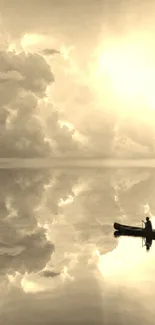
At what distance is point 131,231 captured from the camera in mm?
21812

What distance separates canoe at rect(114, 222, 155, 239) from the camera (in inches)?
845

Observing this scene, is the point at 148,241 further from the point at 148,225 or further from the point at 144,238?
the point at 148,225

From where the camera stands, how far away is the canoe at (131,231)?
845 inches

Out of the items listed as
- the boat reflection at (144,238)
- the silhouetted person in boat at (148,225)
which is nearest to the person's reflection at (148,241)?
the boat reflection at (144,238)

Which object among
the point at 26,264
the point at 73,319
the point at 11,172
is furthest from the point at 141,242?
the point at 11,172

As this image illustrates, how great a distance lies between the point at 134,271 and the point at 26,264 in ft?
12.0

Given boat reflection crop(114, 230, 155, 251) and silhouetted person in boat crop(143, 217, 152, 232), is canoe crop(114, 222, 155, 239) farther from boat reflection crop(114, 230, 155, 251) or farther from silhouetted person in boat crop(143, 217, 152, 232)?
silhouetted person in boat crop(143, 217, 152, 232)

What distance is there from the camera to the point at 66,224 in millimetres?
24719

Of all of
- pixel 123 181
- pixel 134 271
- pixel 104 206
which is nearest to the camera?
pixel 134 271

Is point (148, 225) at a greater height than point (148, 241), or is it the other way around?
point (148, 225)

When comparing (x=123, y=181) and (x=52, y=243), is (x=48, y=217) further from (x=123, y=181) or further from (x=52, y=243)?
(x=123, y=181)

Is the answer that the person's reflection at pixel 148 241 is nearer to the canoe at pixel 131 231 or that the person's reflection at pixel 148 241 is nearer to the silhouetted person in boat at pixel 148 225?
the canoe at pixel 131 231

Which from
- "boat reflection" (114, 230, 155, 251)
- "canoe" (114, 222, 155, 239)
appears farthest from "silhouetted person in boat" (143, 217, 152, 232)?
"boat reflection" (114, 230, 155, 251)

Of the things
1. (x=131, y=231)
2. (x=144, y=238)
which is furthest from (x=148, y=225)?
(x=131, y=231)
